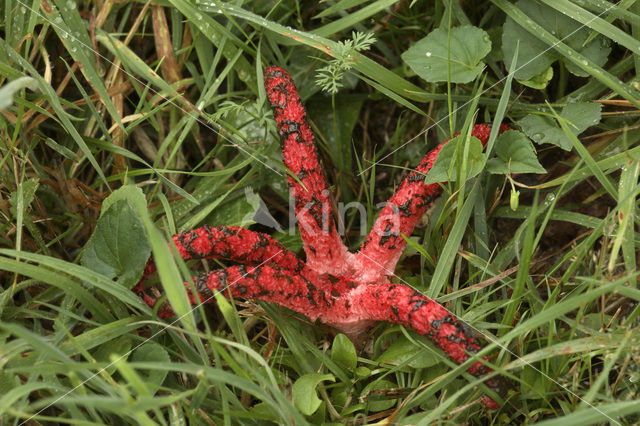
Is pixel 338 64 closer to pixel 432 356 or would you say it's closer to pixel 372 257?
pixel 372 257

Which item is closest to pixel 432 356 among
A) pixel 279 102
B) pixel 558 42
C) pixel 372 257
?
pixel 372 257

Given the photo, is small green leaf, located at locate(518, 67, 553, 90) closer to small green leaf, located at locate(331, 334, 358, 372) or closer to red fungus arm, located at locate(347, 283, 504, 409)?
red fungus arm, located at locate(347, 283, 504, 409)

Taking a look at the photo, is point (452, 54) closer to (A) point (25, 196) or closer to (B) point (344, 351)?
(B) point (344, 351)

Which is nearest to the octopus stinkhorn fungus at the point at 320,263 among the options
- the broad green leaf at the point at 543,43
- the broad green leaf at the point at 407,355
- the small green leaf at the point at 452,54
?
the broad green leaf at the point at 407,355

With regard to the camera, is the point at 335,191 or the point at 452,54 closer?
the point at 452,54

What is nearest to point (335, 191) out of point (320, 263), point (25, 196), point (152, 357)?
point (320, 263)

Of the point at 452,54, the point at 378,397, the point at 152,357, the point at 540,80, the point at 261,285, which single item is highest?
the point at 452,54

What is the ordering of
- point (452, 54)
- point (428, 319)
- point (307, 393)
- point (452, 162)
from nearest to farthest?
1. point (428, 319)
2. point (307, 393)
3. point (452, 162)
4. point (452, 54)
